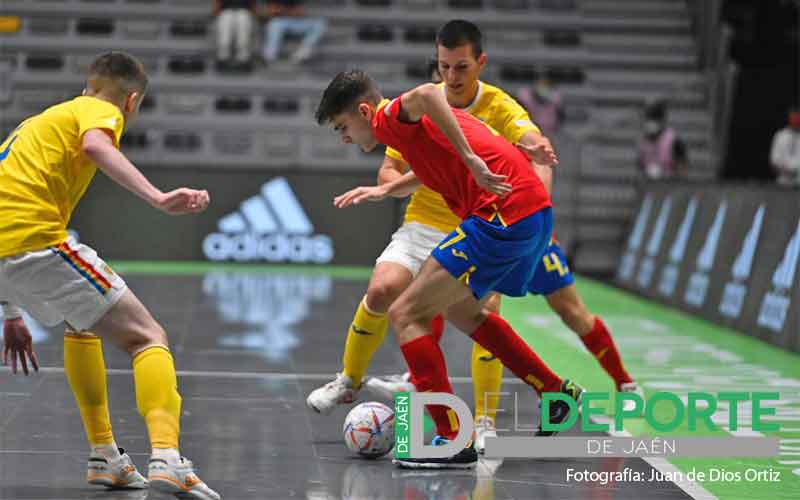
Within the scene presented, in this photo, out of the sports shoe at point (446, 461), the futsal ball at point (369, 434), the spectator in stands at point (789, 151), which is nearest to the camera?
the sports shoe at point (446, 461)

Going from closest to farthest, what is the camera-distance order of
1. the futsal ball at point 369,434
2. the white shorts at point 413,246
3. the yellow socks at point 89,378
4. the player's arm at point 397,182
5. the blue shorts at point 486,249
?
1. the yellow socks at point 89,378
2. the blue shorts at point 486,249
3. the futsal ball at point 369,434
4. the player's arm at point 397,182
5. the white shorts at point 413,246

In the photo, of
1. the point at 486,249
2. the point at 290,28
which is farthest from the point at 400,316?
the point at 290,28

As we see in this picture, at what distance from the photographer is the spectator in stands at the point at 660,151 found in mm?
21219

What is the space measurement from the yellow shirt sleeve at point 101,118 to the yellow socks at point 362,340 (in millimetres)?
2155

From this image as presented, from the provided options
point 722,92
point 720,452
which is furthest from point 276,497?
point 722,92

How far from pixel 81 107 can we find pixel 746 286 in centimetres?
890

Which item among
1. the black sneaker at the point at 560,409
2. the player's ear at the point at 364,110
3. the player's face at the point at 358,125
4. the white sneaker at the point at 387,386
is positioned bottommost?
the white sneaker at the point at 387,386

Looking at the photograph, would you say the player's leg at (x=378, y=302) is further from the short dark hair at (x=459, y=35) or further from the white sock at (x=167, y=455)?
the white sock at (x=167, y=455)

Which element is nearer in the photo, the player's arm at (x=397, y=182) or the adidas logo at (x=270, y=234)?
the player's arm at (x=397, y=182)

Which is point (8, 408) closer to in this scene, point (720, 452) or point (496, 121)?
point (496, 121)

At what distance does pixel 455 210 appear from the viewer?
6.48 metres

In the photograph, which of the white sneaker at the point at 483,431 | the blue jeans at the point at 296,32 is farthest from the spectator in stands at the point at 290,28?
the white sneaker at the point at 483,431

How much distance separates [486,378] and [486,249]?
1.31m

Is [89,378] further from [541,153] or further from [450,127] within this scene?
[541,153]
